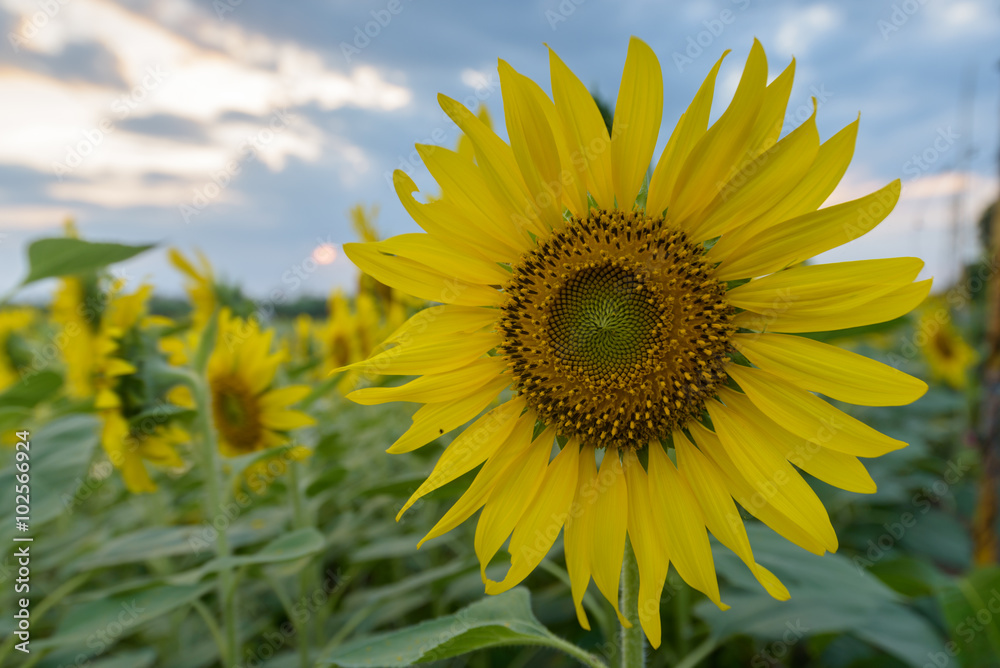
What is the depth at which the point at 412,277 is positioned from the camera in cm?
138

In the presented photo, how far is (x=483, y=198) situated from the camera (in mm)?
1312

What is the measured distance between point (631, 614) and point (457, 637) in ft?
1.24

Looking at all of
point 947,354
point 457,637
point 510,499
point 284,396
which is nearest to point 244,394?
point 284,396

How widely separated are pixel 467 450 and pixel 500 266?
42 centimetres

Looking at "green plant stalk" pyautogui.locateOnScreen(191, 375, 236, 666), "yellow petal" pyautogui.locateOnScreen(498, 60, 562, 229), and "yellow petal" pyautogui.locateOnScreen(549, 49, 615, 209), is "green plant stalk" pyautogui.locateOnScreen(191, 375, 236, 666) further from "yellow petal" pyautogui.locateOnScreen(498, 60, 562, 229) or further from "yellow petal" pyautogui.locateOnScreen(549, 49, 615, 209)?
"yellow petal" pyautogui.locateOnScreen(549, 49, 615, 209)

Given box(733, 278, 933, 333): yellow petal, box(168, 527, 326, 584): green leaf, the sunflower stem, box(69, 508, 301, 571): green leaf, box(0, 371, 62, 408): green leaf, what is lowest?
the sunflower stem

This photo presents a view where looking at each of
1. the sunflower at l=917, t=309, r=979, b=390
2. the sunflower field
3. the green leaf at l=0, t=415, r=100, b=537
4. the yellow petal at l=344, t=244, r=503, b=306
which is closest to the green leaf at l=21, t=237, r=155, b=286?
the sunflower field

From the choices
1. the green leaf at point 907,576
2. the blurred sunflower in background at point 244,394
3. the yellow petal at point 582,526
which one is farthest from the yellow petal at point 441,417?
the green leaf at point 907,576

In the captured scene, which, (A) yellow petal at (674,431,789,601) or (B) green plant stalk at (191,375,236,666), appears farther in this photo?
(B) green plant stalk at (191,375,236,666)

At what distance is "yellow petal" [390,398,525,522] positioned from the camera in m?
1.27

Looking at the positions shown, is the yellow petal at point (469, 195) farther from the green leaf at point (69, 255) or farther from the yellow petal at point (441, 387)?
the green leaf at point (69, 255)

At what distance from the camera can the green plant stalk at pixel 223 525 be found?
1.96 metres

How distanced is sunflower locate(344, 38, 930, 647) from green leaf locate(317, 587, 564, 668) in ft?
0.45

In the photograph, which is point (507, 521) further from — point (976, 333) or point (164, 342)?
point (976, 333)
